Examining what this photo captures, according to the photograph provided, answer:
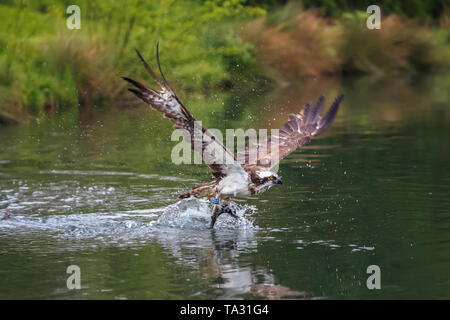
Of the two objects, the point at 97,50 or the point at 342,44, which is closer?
the point at 97,50

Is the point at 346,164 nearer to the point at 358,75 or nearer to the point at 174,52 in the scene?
the point at 174,52

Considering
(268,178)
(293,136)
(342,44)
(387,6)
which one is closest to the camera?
(268,178)

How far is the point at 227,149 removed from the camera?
29.3ft

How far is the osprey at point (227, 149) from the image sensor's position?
827cm

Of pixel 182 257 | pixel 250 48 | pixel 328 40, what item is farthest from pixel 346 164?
pixel 328 40

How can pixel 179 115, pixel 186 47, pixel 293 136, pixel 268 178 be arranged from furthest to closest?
pixel 186 47, pixel 293 136, pixel 268 178, pixel 179 115

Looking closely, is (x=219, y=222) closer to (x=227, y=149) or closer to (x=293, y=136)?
(x=227, y=149)

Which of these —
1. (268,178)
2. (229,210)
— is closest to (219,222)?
(229,210)

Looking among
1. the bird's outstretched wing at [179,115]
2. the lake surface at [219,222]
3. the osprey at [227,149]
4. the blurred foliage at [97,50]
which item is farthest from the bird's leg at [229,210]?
the blurred foliage at [97,50]

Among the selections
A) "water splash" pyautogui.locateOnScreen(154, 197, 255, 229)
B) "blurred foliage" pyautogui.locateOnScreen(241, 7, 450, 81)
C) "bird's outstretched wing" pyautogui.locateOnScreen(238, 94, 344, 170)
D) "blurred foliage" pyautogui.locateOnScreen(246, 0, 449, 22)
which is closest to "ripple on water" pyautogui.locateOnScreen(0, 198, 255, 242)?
"water splash" pyautogui.locateOnScreen(154, 197, 255, 229)

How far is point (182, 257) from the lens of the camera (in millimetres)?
8281

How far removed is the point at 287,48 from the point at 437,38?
10057 mm

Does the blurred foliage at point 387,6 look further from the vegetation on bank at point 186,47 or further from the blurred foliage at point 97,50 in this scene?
the blurred foliage at point 97,50

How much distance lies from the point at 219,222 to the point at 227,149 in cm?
136
